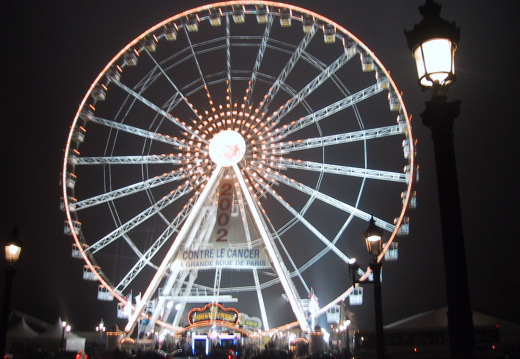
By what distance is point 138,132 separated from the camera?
23.2m

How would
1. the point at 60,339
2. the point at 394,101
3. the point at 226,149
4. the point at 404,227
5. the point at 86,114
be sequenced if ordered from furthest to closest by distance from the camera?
1. the point at 60,339
2. the point at 86,114
3. the point at 226,149
4. the point at 394,101
5. the point at 404,227

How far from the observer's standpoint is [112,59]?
23094 millimetres

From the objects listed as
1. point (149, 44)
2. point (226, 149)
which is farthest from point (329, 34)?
point (149, 44)

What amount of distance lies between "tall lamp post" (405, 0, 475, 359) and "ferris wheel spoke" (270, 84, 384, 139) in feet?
59.0

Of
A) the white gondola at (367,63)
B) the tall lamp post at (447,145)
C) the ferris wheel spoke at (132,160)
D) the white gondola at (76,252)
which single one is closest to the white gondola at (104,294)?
the white gondola at (76,252)

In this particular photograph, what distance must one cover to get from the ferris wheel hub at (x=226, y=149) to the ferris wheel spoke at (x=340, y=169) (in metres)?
1.45

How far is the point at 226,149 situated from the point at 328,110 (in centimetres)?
454

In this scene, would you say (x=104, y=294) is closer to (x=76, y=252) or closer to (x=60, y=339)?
(x=76, y=252)

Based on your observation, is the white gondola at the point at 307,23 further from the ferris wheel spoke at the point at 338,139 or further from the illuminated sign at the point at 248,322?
the illuminated sign at the point at 248,322

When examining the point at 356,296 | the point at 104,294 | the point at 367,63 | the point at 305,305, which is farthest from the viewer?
the point at 305,305

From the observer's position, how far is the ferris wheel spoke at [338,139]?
21594 millimetres

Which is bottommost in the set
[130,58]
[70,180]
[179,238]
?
[179,238]

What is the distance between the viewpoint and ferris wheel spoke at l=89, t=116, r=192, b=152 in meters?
23.0

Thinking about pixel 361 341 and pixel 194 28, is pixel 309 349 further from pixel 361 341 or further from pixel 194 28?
pixel 194 28
